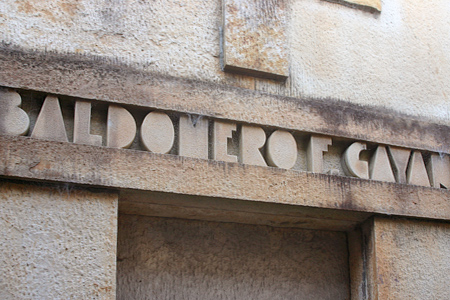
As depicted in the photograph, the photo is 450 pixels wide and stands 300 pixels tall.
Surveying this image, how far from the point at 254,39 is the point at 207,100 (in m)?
0.57

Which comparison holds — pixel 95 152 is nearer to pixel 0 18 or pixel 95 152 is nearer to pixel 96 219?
pixel 96 219

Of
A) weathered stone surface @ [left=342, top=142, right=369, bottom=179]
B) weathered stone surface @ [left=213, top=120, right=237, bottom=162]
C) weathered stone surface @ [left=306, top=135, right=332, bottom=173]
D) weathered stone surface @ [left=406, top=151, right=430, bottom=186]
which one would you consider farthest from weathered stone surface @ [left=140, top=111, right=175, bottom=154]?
weathered stone surface @ [left=406, top=151, right=430, bottom=186]

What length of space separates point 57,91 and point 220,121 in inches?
36.2

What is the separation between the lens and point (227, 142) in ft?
12.2

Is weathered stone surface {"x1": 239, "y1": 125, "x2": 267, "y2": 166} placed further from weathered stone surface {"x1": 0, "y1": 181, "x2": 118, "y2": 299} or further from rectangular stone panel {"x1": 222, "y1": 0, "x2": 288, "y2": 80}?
weathered stone surface {"x1": 0, "y1": 181, "x2": 118, "y2": 299}

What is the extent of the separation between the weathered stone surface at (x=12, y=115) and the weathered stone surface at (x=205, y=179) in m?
0.08

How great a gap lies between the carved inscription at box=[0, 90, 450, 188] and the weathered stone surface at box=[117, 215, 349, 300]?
49 centimetres

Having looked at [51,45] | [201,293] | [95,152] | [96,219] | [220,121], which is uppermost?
[51,45]

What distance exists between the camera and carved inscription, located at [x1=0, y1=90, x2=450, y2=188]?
332cm

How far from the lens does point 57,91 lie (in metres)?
3.36

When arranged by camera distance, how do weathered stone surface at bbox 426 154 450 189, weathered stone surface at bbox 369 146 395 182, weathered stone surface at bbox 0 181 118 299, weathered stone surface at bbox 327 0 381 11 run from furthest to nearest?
weathered stone surface at bbox 327 0 381 11, weathered stone surface at bbox 426 154 450 189, weathered stone surface at bbox 369 146 395 182, weathered stone surface at bbox 0 181 118 299

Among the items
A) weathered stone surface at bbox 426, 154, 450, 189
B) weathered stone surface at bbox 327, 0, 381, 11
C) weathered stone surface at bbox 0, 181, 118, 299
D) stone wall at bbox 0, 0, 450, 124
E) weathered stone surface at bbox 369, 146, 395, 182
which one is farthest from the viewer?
weathered stone surface at bbox 327, 0, 381, 11

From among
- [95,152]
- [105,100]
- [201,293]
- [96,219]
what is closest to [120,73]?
[105,100]

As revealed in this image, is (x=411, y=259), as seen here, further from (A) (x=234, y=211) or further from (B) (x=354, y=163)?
(A) (x=234, y=211)
